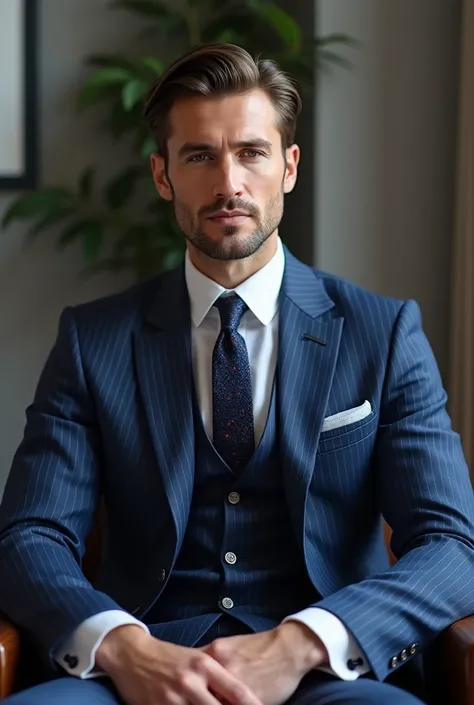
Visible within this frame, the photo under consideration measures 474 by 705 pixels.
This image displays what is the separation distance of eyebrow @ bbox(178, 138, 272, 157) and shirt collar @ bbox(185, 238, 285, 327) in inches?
8.2

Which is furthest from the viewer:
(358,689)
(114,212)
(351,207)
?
(114,212)

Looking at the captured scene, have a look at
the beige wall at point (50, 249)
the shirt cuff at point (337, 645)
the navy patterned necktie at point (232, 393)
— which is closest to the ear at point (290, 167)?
the navy patterned necktie at point (232, 393)

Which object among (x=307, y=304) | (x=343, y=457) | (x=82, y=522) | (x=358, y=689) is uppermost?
(x=307, y=304)

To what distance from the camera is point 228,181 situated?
5.75ft

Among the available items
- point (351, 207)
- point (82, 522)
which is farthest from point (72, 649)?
point (351, 207)

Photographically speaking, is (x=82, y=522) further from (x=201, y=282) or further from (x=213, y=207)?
(x=213, y=207)

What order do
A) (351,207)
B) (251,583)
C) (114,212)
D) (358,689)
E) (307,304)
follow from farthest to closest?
1. (114,212)
2. (351,207)
3. (307,304)
4. (251,583)
5. (358,689)

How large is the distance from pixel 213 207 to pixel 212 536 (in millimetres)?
562

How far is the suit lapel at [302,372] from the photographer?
1695 millimetres

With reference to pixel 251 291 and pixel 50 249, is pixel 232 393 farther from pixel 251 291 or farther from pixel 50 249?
pixel 50 249

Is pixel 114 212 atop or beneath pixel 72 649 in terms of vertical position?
atop

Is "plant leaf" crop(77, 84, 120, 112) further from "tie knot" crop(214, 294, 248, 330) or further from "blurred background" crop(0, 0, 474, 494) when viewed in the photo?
"tie knot" crop(214, 294, 248, 330)

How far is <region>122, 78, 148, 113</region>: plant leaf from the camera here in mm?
2445

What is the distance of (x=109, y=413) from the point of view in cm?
177
